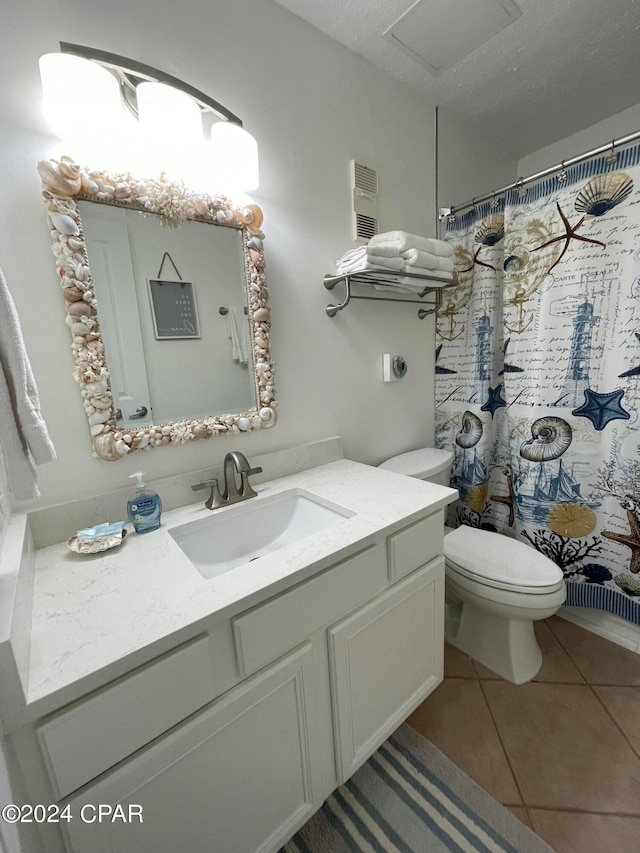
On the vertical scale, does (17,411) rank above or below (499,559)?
above

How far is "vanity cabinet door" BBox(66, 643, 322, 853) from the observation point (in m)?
0.60

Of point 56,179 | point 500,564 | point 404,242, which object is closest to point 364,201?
point 404,242

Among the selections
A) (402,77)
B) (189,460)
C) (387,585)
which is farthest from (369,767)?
(402,77)

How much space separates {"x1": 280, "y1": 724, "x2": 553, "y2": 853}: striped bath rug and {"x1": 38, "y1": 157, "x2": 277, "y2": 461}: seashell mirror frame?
1.15 m

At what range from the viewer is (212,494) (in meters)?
1.08

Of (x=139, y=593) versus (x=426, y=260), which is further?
(x=426, y=260)

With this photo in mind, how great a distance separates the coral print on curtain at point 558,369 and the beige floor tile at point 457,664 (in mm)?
576

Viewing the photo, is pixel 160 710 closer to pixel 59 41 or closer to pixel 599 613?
pixel 59 41

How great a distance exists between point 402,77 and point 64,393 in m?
1.79

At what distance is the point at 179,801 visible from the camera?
67 cm

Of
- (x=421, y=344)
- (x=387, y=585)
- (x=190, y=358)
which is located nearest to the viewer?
(x=387, y=585)

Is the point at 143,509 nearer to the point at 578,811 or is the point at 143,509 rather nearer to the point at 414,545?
the point at 414,545

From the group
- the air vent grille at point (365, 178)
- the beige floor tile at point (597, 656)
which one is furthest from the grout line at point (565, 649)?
Answer: the air vent grille at point (365, 178)

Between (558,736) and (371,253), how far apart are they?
1751 mm
